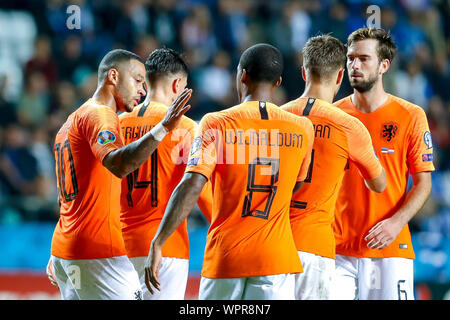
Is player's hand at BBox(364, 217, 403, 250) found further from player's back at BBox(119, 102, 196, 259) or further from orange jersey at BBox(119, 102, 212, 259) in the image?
player's back at BBox(119, 102, 196, 259)

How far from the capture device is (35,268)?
387 inches

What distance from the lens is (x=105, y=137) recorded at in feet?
17.0

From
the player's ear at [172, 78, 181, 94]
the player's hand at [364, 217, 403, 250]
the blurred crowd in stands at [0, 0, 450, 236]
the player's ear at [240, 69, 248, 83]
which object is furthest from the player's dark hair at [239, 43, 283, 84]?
the blurred crowd in stands at [0, 0, 450, 236]

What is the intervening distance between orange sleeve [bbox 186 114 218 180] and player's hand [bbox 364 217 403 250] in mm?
1863

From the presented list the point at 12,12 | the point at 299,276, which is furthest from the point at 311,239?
the point at 12,12

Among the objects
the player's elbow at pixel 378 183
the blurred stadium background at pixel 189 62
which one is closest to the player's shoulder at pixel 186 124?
the player's elbow at pixel 378 183

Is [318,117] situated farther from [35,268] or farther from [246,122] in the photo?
[35,268]

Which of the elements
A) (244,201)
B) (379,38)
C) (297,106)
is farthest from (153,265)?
(379,38)

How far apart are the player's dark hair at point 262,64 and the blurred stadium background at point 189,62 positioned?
540cm

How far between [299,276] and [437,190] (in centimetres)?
710

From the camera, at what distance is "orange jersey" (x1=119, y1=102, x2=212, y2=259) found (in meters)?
6.06

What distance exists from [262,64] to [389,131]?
5.80 ft

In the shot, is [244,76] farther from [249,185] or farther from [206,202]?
[206,202]

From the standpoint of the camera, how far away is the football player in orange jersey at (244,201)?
15.2 ft
